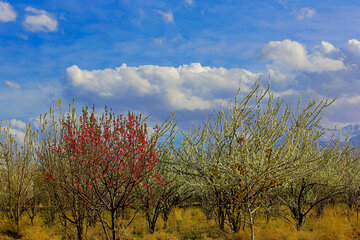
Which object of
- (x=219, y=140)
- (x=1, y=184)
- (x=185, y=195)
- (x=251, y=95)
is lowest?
(x=185, y=195)

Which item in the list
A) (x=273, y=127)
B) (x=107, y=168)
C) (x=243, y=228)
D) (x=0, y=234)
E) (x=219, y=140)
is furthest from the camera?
(x=0, y=234)

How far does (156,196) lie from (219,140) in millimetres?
4946

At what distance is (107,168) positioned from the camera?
8586 mm

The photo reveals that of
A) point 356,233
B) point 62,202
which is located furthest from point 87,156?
point 356,233

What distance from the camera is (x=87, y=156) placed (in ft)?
28.3

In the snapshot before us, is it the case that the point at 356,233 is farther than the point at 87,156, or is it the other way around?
the point at 356,233

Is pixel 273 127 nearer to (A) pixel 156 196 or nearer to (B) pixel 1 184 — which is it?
(A) pixel 156 196

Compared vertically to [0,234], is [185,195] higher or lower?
higher

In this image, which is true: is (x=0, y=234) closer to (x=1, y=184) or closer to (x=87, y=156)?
(x=1, y=184)

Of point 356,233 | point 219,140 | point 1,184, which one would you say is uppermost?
point 219,140

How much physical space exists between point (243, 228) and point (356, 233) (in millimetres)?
5372

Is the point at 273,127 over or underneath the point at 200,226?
over

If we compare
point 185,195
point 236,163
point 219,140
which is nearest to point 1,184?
point 185,195

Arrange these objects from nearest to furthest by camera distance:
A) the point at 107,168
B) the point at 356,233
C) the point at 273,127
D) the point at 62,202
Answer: the point at 107,168 < the point at 273,127 < the point at 62,202 < the point at 356,233
